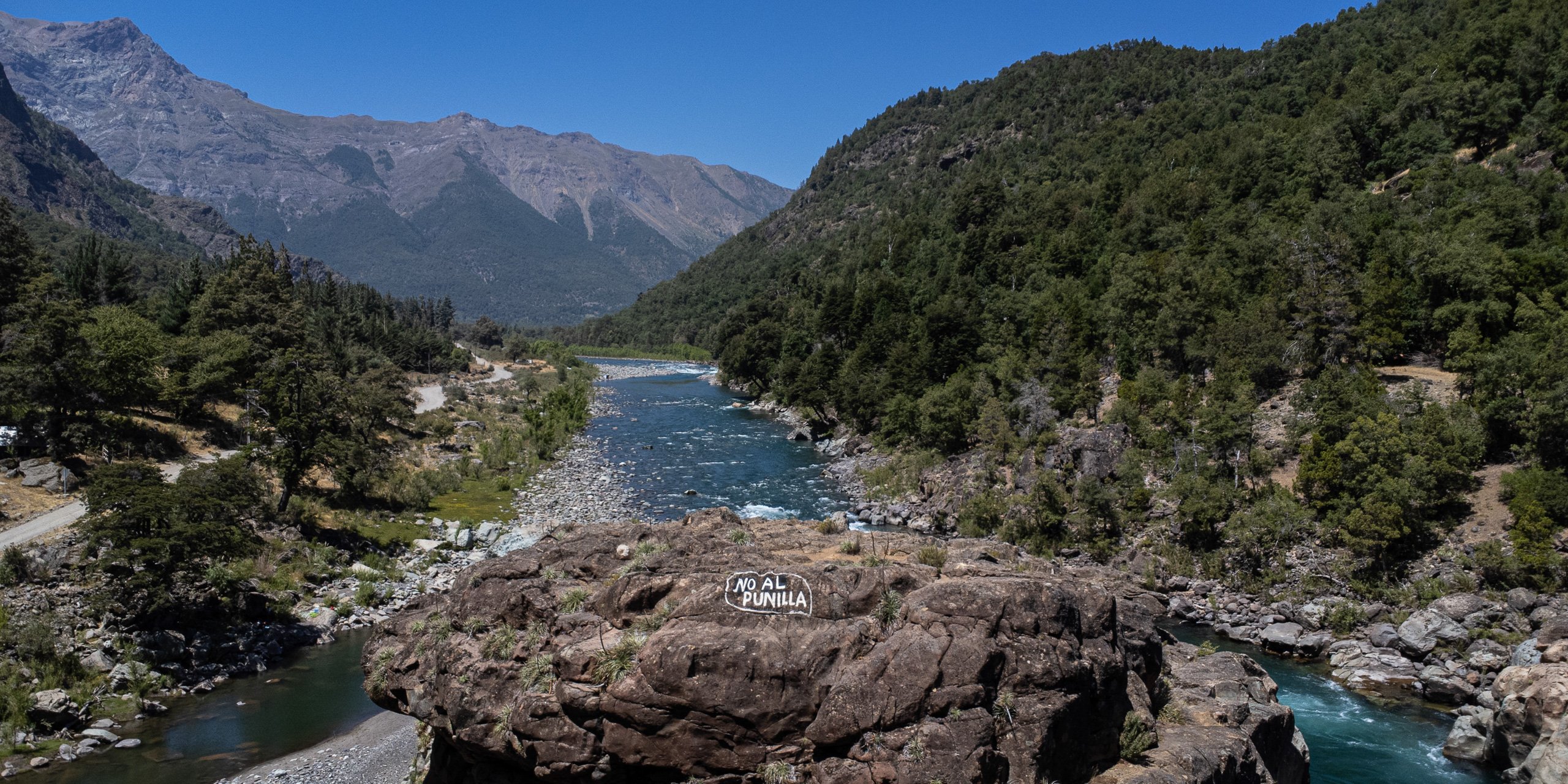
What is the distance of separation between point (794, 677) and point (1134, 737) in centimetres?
576

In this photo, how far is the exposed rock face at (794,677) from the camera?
10461mm

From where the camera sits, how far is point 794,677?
10648 mm

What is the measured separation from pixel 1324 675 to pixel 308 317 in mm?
90896

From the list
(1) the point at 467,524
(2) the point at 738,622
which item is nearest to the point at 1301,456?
(2) the point at 738,622

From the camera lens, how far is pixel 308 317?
80750mm

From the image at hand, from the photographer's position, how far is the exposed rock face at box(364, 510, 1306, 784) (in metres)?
10.5

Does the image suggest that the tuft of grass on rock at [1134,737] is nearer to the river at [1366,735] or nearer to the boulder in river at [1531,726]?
the river at [1366,735]

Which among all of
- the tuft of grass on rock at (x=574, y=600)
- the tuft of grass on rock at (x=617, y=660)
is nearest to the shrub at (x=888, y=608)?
the tuft of grass on rock at (x=617, y=660)

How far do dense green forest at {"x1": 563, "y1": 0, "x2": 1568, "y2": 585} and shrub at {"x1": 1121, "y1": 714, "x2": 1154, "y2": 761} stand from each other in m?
24.7

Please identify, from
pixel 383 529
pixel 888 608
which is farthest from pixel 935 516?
pixel 888 608

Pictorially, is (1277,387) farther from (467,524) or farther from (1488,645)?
(467,524)

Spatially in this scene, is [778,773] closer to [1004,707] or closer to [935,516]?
[1004,707]

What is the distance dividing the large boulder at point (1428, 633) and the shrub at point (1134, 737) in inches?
801

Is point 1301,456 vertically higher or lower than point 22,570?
higher
